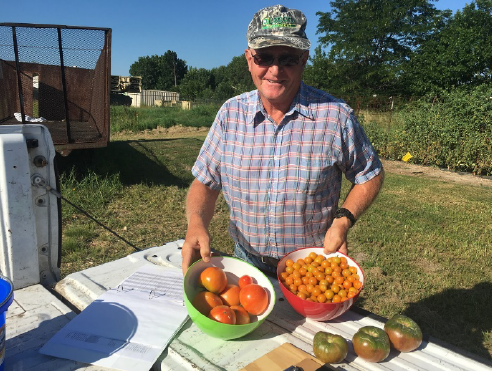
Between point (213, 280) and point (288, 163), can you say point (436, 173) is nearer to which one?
point (288, 163)

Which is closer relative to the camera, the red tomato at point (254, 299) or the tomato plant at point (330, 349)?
the tomato plant at point (330, 349)

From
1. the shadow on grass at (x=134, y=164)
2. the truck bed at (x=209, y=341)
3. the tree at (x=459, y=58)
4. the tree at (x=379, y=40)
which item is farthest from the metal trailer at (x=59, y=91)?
the tree at (x=379, y=40)

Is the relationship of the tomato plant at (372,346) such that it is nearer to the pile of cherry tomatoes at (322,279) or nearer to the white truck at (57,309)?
the white truck at (57,309)

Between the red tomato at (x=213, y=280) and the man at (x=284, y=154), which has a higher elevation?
the man at (x=284, y=154)

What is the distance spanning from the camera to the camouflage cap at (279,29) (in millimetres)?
1724

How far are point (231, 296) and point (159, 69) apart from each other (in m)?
86.9

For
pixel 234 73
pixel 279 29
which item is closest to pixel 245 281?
pixel 279 29

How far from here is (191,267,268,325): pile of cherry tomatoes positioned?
4.55ft

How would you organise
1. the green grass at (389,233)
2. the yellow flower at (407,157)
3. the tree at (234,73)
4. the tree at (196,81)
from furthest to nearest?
1. the tree at (234,73)
2. the tree at (196,81)
3. the yellow flower at (407,157)
4. the green grass at (389,233)

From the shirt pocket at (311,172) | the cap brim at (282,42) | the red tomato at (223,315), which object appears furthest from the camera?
the shirt pocket at (311,172)

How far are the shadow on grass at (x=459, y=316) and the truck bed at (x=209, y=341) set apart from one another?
6.99 feet

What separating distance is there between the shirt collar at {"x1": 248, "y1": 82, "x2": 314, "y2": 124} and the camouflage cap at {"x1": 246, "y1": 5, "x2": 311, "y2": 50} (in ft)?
0.81

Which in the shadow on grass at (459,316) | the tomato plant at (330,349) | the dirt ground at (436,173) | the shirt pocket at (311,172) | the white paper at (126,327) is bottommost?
the shadow on grass at (459,316)

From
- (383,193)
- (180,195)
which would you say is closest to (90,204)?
(180,195)
